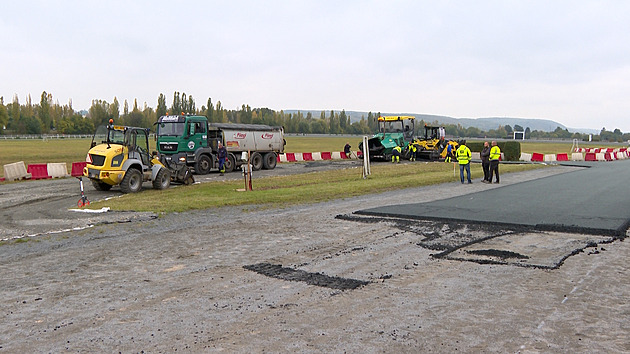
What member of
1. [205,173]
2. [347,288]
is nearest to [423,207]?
[347,288]

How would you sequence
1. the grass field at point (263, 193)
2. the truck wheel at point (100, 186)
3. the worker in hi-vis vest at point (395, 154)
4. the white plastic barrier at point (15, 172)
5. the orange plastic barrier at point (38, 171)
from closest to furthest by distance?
the grass field at point (263, 193) < the truck wheel at point (100, 186) < the white plastic barrier at point (15, 172) < the orange plastic barrier at point (38, 171) < the worker in hi-vis vest at point (395, 154)

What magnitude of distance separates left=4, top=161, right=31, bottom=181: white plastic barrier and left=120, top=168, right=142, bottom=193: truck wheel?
823 centimetres

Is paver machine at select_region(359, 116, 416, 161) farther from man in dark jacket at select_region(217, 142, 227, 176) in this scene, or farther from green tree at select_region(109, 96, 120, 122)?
green tree at select_region(109, 96, 120, 122)

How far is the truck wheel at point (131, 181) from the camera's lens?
17936 millimetres

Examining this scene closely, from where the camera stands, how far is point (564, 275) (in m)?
7.02

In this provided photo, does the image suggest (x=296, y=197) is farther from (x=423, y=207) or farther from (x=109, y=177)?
(x=109, y=177)

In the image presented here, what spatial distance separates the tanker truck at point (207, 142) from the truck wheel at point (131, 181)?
4.49 meters

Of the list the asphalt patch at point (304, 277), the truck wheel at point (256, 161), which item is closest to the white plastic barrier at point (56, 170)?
the truck wheel at point (256, 161)

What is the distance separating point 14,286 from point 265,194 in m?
10.7

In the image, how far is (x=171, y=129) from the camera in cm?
2578

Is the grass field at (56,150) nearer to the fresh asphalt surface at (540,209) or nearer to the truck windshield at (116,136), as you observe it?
the truck windshield at (116,136)

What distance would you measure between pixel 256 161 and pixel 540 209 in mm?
19697

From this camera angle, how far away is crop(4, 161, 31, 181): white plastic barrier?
23062 mm

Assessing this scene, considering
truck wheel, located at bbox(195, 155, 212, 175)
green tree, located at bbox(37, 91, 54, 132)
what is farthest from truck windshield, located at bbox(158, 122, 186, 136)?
green tree, located at bbox(37, 91, 54, 132)
